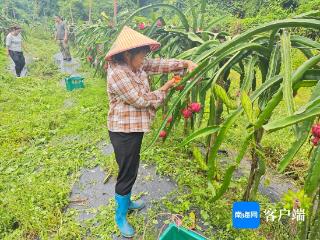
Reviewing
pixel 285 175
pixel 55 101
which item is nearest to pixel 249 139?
pixel 285 175

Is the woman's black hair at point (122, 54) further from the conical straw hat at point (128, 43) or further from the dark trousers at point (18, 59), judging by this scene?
the dark trousers at point (18, 59)

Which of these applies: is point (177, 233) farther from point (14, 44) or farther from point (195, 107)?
point (14, 44)

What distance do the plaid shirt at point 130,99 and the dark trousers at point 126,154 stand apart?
6cm

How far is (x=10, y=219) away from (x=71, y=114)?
2.62 meters

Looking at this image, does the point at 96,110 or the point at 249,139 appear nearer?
the point at 249,139

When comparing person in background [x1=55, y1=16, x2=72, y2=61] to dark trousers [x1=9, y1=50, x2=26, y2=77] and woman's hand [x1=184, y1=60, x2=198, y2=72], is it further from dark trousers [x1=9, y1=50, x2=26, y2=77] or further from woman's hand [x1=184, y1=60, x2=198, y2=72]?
woman's hand [x1=184, y1=60, x2=198, y2=72]

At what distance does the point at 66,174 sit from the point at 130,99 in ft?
5.10

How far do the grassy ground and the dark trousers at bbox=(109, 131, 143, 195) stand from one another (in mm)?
351

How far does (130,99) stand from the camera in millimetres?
2314

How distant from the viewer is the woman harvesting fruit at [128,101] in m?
2.31

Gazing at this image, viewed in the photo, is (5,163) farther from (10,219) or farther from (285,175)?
(285,175)

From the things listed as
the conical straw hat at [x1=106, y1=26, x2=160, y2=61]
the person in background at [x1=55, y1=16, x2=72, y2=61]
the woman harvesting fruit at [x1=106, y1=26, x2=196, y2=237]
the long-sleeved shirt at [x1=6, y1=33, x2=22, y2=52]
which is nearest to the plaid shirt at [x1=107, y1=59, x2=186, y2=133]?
the woman harvesting fruit at [x1=106, y1=26, x2=196, y2=237]

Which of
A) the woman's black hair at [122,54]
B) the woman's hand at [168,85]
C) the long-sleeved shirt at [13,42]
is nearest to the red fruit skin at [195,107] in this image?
the woman's hand at [168,85]

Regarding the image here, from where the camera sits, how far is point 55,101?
613cm
